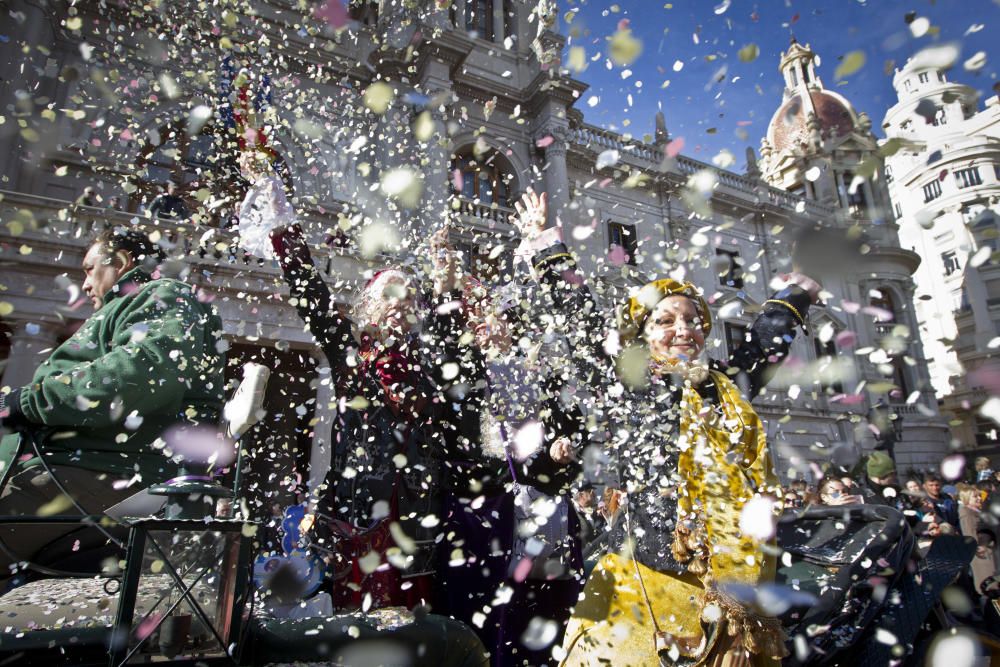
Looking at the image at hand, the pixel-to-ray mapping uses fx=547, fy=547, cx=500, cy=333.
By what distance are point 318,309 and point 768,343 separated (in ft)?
7.61

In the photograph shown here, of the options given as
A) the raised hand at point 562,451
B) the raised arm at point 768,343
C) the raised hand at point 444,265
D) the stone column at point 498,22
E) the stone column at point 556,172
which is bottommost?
the raised hand at point 562,451

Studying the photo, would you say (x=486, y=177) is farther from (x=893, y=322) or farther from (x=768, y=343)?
(x=893, y=322)

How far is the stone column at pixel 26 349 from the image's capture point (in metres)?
8.19

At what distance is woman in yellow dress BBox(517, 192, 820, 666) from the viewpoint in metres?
1.92

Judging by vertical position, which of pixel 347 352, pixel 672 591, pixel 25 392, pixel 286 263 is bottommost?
pixel 672 591

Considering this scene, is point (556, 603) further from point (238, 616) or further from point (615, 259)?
point (615, 259)

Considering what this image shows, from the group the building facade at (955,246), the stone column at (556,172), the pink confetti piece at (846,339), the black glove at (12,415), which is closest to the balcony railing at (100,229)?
the black glove at (12,415)

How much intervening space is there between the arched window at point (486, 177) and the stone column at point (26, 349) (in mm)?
10172

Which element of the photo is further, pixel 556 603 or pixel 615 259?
pixel 615 259

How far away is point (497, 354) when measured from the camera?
11.2ft

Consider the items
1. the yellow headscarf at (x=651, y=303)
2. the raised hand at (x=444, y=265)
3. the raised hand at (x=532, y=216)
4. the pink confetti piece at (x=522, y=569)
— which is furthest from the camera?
the raised hand at (x=532, y=216)

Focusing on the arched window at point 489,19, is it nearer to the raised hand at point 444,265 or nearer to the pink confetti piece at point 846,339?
the pink confetti piece at point 846,339

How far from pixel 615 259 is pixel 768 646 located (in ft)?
57.2

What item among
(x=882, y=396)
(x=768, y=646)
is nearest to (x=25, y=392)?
(x=768, y=646)
